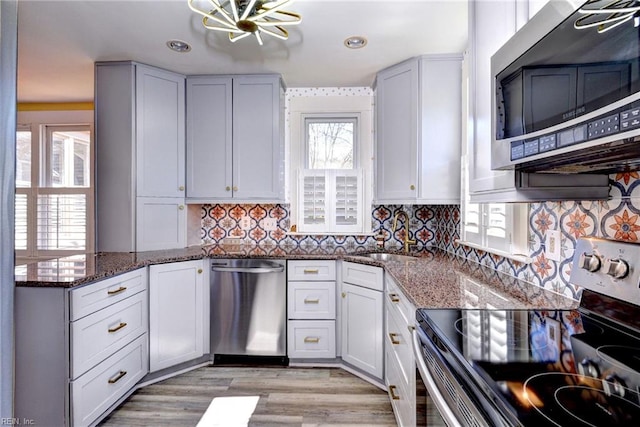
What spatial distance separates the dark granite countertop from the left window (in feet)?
4.66

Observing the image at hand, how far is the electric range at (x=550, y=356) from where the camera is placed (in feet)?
1.90

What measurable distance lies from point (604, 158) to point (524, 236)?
881 millimetres

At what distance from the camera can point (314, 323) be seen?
2.52m

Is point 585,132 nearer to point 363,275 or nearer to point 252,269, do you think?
point 363,275

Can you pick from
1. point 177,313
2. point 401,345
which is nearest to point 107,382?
point 177,313

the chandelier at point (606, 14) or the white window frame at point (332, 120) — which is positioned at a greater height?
the white window frame at point (332, 120)

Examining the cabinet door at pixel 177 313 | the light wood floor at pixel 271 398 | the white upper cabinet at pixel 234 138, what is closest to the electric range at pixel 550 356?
the light wood floor at pixel 271 398

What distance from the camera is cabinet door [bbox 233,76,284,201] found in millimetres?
2760

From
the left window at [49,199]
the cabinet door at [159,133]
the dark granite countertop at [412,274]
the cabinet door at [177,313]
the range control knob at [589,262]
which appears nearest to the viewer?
the range control knob at [589,262]

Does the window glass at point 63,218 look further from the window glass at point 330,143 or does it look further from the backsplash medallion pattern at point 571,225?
the backsplash medallion pattern at point 571,225

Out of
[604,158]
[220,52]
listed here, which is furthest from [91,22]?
[604,158]

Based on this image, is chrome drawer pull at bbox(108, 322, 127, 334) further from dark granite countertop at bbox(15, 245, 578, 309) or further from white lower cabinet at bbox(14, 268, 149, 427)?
dark granite countertop at bbox(15, 245, 578, 309)

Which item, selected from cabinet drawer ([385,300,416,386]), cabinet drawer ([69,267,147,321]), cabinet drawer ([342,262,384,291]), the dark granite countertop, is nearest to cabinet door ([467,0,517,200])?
the dark granite countertop

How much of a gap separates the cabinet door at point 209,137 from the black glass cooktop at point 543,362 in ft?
7.09
